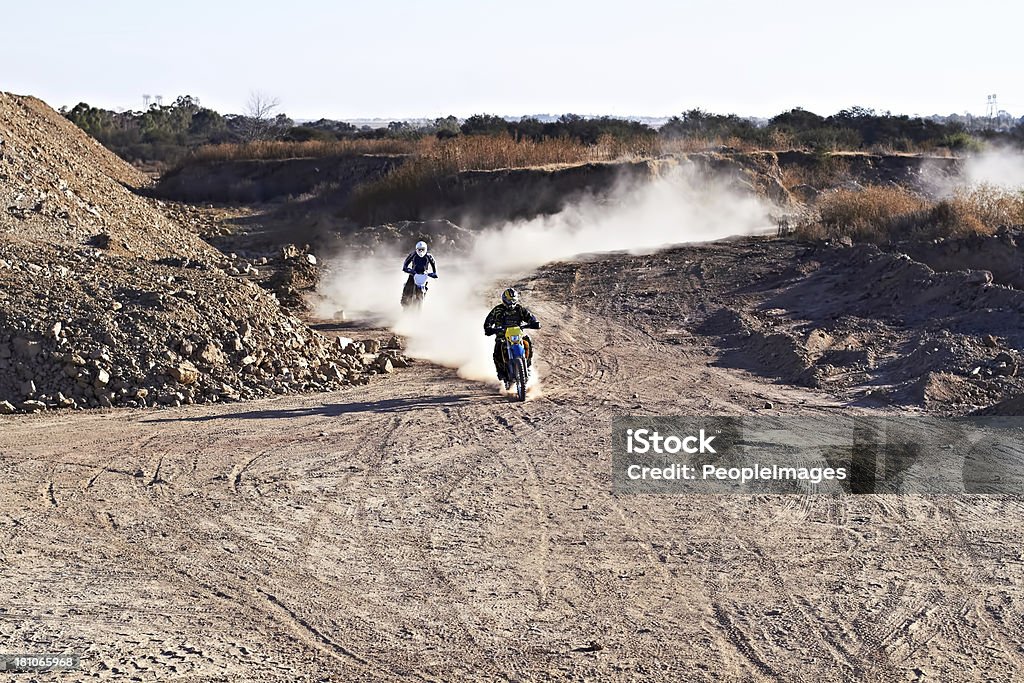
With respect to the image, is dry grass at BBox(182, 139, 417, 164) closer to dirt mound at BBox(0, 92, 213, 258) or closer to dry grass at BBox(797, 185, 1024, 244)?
dirt mound at BBox(0, 92, 213, 258)

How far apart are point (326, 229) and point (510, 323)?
24.2 m

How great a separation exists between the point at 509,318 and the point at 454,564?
676 cm

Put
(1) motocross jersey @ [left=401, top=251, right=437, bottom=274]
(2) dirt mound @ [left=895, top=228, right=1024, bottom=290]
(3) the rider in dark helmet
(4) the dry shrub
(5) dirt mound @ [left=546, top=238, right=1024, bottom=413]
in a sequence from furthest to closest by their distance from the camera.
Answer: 1. (4) the dry shrub
2. (2) dirt mound @ [left=895, top=228, right=1024, bottom=290]
3. (1) motocross jersey @ [left=401, top=251, right=437, bottom=274]
4. (5) dirt mound @ [left=546, top=238, right=1024, bottom=413]
5. (3) the rider in dark helmet

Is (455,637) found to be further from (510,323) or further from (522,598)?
(510,323)

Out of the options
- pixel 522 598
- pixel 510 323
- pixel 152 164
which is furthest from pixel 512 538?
pixel 152 164

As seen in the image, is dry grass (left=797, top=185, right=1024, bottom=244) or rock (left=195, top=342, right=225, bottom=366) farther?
dry grass (left=797, top=185, right=1024, bottom=244)

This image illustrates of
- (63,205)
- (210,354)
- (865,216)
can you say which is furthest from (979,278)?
(63,205)

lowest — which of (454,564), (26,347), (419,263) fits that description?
(454,564)

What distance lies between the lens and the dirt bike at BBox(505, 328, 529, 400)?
15914 millimetres

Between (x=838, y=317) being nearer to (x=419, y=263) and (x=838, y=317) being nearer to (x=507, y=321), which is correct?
(x=419, y=263)

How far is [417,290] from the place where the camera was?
2227 centimetres

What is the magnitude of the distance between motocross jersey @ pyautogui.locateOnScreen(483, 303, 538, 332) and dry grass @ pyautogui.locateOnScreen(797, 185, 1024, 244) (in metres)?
14.4

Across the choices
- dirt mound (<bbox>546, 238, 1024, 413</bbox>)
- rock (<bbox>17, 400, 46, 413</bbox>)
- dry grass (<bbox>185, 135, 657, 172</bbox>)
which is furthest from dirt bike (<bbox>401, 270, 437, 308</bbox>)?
dry grass (<bbox>185, 135, 657, 172</bbox>)

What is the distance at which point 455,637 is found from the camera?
27.0ft
